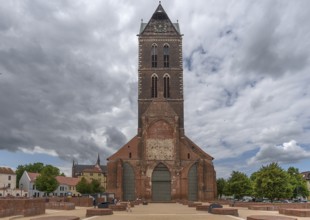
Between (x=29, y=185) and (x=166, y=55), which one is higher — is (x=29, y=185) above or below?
below

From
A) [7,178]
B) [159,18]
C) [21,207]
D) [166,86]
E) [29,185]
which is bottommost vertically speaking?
[21,207]

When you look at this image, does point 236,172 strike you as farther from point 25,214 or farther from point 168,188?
point 25,214

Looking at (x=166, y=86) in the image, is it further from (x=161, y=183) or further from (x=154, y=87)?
(x=161, y=183)

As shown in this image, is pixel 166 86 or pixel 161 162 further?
pixel 166 86

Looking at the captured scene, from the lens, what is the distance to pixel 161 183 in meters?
59.7

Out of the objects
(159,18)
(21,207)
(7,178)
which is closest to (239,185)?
(159,18)

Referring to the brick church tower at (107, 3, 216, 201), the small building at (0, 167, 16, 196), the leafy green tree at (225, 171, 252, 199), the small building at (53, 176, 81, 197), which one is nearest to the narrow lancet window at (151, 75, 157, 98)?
the brick church tower at (107, 3, 216, 201)

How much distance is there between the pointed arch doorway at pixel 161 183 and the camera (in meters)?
59.3

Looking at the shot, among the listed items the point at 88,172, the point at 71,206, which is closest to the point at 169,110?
the point at 71,206

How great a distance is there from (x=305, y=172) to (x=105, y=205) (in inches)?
4003

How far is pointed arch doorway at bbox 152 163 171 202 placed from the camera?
59.3 m

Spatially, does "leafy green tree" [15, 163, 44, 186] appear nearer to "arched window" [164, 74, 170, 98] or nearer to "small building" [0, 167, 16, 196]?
"small building" [0, 167, 16, 196]

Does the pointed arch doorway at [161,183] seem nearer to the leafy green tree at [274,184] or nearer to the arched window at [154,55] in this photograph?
the leafy green tree at [274,184]

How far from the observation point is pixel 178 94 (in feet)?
224
